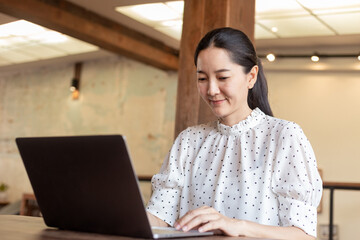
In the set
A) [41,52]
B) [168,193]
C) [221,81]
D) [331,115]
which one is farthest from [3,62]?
[221,81]

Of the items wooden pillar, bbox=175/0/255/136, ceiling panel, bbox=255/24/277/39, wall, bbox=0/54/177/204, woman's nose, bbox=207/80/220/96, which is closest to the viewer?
woman's nose, bbox=207/80/220/96

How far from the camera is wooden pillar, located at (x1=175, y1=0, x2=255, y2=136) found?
351cm

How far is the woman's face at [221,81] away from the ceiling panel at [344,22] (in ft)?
14.9

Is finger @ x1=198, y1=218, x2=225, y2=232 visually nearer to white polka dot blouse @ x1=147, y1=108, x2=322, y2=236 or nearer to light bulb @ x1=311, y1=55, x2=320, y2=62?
white polka dot blouse @ x1=147, y1=108, x2=322, y2=236

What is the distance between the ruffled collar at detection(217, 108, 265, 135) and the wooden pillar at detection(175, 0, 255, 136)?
1.53 metres

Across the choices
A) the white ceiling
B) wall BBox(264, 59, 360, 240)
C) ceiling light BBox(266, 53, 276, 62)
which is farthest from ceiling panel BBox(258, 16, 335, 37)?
wall BBox(264, 59, 360, 240)

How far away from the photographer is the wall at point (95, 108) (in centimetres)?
893

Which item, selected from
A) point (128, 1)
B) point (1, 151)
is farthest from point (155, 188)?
point (1, 151)

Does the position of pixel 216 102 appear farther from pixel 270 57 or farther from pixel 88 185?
pixel 270 57

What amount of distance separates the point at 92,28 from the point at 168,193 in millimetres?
5280

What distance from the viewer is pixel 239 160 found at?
181 cm

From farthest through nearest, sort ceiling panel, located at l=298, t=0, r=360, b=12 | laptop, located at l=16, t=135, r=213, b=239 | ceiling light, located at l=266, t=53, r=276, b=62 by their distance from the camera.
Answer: ceiling light, located at l=266, t=53, r=276, b=62 → ceiling panel, located at l=298, t=0, r=360, b=12 → laptop, located at l=16, t=135, r=213, b=239

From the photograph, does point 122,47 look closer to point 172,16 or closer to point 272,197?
point 172,16

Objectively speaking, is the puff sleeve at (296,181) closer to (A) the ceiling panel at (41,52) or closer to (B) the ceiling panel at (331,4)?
(B) the ceiling panel at (331,4)
